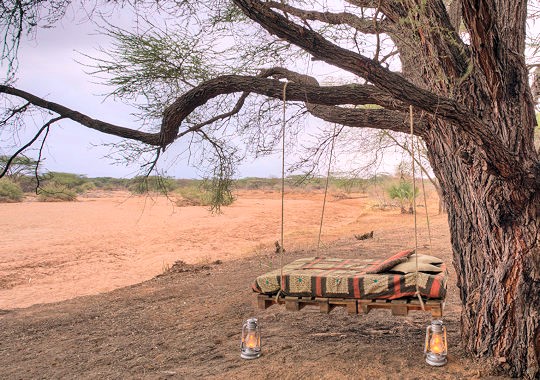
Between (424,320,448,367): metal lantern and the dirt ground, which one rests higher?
(424,320,448,367): metal lantern

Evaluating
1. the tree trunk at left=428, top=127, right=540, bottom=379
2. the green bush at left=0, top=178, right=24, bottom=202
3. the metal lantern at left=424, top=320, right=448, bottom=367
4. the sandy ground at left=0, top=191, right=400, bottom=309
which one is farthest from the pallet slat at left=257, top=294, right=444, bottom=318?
the green bush at left=0, top=178, right=24, bottom=202

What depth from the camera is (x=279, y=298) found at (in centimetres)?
429

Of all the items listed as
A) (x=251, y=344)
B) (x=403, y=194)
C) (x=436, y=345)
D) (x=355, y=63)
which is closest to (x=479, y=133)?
(x=355, y=63)

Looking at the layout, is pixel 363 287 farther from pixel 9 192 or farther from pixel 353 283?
pixel 9 192

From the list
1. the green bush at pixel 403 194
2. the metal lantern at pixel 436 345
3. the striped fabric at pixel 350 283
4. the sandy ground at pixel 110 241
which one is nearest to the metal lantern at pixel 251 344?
the striped fabric at pixel 350 283

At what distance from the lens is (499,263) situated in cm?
415

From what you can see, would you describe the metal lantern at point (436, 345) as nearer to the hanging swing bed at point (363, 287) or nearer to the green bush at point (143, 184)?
the hanging swing bed at point (363, 287)

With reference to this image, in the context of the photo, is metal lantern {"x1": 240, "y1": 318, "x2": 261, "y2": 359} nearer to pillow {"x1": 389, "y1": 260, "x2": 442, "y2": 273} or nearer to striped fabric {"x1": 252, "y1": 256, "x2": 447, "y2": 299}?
striped fabric {"x1": 252, "y1": 256, "x2": 447, "y2": 299}

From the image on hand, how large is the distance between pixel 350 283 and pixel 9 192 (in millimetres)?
29274

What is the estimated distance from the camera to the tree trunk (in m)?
4.02

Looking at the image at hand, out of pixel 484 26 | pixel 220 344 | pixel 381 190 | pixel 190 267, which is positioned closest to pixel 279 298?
pixel 220 344

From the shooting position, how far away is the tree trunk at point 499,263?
158 inches

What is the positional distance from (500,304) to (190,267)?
8162mm

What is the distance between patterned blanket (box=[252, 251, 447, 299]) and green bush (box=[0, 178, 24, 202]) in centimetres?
2794
